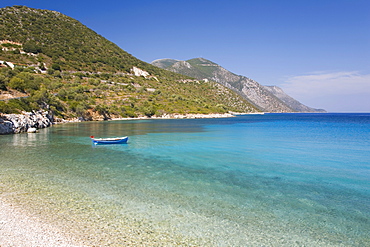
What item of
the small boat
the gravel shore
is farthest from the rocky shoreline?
the gravel shore

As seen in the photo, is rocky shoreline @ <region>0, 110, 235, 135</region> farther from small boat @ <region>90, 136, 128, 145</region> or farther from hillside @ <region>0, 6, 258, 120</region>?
small boat @ <region>90, 136, 128, 145</region>

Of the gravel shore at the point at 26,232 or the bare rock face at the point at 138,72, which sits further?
the bare rock face at the point at 138,72

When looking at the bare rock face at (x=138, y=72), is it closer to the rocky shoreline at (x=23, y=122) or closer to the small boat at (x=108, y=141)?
the rocky shoreline at (x=23, y=122)

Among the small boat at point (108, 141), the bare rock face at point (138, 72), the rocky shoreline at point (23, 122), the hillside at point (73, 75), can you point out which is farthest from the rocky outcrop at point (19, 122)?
the bare rock face at point (138, 72)

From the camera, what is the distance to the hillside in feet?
275

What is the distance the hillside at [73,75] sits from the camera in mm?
83938

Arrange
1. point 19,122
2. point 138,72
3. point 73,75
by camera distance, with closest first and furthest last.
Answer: point 19,122, point 73,75, point 138,72

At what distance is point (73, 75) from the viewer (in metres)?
126

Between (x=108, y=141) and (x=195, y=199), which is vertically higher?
(x=108, y=141)

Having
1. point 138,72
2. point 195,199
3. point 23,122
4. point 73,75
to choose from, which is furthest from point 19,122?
point 138,72

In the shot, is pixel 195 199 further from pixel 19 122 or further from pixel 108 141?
pixel 19 122

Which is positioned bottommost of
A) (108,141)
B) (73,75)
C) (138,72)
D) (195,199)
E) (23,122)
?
(195,199)

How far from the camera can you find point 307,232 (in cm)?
938

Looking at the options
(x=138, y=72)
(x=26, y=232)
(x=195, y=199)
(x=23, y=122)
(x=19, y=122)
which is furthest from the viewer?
(x=138, y=72)
